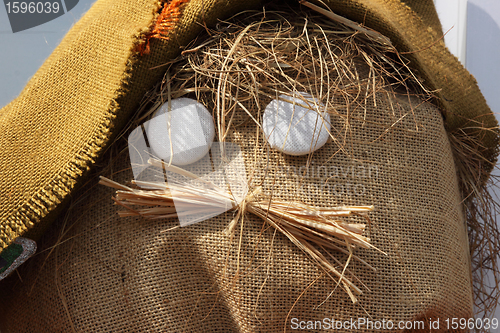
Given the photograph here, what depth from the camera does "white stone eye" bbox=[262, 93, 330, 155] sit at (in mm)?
624

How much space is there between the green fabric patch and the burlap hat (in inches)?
1.3

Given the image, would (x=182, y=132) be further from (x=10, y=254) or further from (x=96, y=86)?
(x=10, y=254)

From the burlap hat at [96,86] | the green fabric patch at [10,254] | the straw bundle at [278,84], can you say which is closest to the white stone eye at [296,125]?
the straw bundle at [278,84]

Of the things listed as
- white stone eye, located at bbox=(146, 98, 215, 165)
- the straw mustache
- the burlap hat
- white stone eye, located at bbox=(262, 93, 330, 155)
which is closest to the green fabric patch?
the burlap hat

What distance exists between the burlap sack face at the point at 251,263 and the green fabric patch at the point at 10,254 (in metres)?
0.05

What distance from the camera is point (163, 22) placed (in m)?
0.65

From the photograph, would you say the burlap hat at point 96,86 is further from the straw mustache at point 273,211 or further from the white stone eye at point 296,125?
the white stone eye at point 296,125

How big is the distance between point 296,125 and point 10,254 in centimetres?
53

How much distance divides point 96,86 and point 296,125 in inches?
13.8

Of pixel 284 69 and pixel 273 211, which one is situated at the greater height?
pixel 284 69

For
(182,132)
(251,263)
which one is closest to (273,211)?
(251,263)

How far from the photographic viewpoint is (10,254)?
0.63 m

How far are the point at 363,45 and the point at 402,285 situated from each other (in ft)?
1.44

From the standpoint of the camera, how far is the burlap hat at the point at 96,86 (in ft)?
2.02
